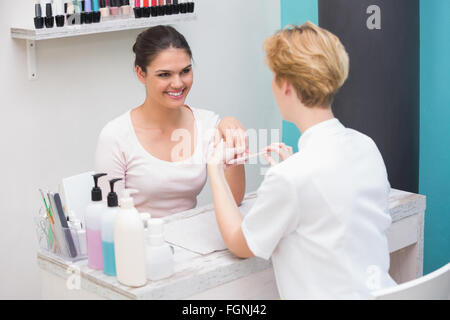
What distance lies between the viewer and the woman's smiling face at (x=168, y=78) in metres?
1.75

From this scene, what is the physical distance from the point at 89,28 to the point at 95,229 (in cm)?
106

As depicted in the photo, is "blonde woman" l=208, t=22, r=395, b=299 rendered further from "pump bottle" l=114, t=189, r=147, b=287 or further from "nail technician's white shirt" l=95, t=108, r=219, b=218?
"nail technician's white shirt" l=95, t=108, r=219, b=218

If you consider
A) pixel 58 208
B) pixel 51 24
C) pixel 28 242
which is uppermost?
pixel 51 24

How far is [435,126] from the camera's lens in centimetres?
245

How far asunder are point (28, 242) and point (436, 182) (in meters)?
1.53

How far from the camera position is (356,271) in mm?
1209

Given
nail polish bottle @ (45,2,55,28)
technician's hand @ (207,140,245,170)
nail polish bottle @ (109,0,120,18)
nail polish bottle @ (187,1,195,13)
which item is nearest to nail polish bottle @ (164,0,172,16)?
nail polish bottle @ (187,1,195,13)

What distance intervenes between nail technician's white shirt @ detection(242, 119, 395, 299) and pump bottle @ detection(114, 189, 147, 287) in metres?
0.22

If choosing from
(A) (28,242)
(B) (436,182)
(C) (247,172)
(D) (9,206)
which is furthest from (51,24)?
(B) (436,182)

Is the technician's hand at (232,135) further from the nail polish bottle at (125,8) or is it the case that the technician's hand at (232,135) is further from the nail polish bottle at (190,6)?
the nail polish bottle at (190,6)

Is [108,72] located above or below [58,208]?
above

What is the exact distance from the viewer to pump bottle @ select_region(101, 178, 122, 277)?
123 cm

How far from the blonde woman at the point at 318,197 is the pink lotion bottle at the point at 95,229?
0.93ft
